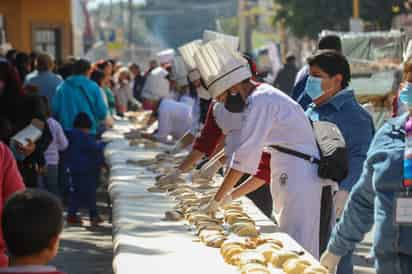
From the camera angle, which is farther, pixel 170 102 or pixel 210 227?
pixel 170 102

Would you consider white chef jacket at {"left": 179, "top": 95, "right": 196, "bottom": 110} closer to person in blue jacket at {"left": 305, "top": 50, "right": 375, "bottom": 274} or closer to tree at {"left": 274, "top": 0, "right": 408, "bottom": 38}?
person in blue jacket at {"left": 305, "top": 50, "right": 375, "bottom": 274}

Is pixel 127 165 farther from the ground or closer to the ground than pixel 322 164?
closer to the ground

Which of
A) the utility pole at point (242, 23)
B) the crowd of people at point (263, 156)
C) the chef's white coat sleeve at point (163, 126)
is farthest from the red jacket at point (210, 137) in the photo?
the utility pole at point (242, 23)

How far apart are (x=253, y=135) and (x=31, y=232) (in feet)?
9.09

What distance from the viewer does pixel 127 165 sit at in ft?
36.2

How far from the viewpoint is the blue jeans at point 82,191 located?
1282 centimetres

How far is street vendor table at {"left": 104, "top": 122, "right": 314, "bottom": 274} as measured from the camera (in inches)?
226

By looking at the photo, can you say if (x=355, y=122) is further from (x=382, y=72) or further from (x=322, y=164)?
(x=382, y=72)

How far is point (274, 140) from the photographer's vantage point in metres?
6.81

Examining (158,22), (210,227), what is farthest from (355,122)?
(158,22)

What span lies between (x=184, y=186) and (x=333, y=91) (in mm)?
1715

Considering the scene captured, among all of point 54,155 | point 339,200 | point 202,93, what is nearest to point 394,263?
point 339,200

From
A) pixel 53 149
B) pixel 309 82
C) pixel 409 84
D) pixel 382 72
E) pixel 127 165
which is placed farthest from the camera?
pixel 382 72

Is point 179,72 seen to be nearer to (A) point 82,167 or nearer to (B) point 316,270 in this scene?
(A) point 82,167
